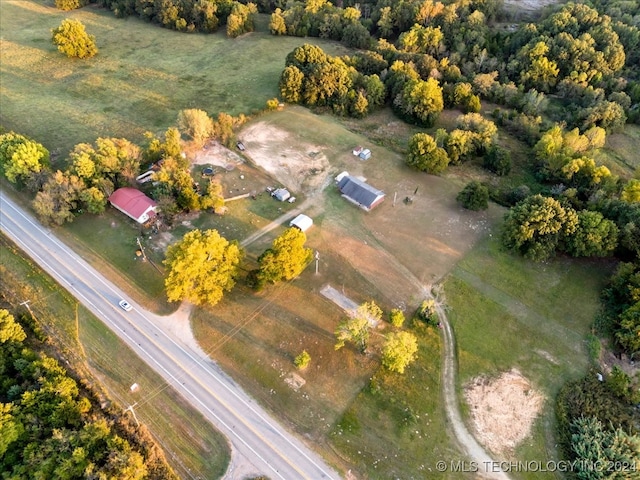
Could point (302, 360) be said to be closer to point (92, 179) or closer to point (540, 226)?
point (540, 226)

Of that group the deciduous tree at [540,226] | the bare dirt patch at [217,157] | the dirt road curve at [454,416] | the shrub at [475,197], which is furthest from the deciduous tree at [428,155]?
the bare dirt patch at [217,157]

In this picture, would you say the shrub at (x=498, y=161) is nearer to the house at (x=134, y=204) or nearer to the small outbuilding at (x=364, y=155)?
the small outbuilding at (x=364, y=155)

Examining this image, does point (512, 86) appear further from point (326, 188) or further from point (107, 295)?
point (107, 295)

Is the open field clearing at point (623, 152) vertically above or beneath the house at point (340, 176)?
above

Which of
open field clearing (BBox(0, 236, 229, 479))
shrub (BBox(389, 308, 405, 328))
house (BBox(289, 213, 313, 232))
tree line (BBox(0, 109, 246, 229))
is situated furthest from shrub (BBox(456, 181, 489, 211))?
open field clearing (BBox(0, 236, 229, 479))

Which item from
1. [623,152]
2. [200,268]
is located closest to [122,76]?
[200,268]

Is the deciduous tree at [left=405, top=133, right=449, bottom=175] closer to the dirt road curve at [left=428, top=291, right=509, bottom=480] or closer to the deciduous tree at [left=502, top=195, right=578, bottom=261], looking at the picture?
the deciduous tree at [left=502, top=195, right=578, bottom=261]
